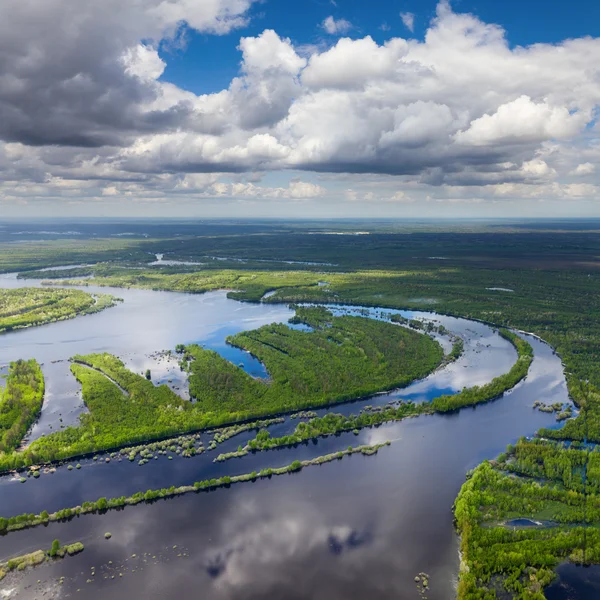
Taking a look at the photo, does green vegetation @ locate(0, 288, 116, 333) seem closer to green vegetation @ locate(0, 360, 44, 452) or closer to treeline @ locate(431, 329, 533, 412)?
green vegetation @ locate(0, 360, 44, 452)

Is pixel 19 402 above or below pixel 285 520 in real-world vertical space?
above

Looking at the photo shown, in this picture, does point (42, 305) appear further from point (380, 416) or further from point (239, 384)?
point (380, 416)

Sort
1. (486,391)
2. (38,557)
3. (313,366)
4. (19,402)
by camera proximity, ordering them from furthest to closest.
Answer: (313,366) < (486,391) < (19,402) < (38,557)

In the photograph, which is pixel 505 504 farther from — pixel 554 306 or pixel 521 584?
pixel 554 306

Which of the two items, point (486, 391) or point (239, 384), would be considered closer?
point (486, 391)

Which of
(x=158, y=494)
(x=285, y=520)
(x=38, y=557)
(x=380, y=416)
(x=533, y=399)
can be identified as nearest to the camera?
(x=38, y=557)

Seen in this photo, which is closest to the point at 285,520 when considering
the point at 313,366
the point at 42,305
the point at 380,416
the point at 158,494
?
the point at 158,494

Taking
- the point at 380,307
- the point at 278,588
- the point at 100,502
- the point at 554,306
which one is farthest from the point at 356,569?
the point at 554,306
